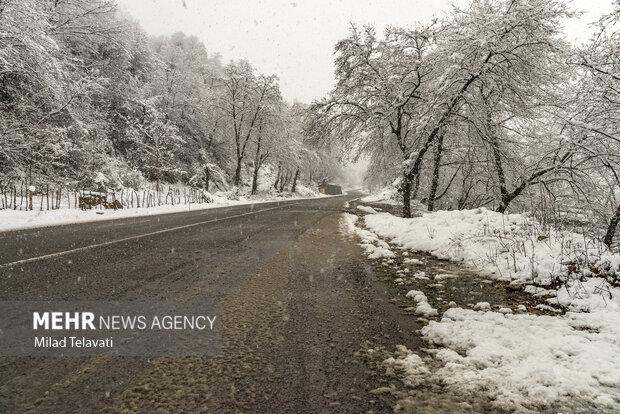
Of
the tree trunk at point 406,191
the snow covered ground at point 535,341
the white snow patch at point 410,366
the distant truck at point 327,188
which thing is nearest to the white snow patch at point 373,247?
the snow covered ground at point 535,341

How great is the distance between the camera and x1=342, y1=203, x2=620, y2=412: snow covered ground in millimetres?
2402

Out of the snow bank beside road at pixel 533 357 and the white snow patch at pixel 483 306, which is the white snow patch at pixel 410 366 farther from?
the white snow patch at pixel 483 306

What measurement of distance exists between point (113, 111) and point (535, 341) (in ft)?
104

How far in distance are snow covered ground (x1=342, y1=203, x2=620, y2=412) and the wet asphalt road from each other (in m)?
0.40

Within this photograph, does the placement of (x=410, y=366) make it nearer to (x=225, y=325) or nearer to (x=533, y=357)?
(x=533, y=357)

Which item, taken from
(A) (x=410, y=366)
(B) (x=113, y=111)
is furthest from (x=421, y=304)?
(B) (x=113, y=111)

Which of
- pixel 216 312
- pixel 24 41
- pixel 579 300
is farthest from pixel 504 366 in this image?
pixel 24 41

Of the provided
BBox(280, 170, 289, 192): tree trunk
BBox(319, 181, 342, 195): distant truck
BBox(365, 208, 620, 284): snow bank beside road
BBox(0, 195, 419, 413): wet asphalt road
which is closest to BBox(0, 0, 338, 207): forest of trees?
BBox(280, 170, 289, 192): tree trunk

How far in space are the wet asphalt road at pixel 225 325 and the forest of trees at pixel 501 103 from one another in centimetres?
569

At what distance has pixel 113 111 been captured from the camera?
28.6 metres

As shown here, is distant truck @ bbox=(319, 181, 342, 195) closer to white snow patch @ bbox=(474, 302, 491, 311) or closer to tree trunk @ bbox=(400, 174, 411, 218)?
tree trunk @ bbox=(400, 174, 411, 218)

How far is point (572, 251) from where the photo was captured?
546 cm

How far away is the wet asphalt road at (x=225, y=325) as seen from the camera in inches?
84.3

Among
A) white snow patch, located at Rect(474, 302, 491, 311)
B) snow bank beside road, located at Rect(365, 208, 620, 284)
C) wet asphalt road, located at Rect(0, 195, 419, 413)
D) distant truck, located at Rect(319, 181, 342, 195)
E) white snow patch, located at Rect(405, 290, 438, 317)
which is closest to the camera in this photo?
wet asphalt road, located at Rect(0, 195, 419, 413)
